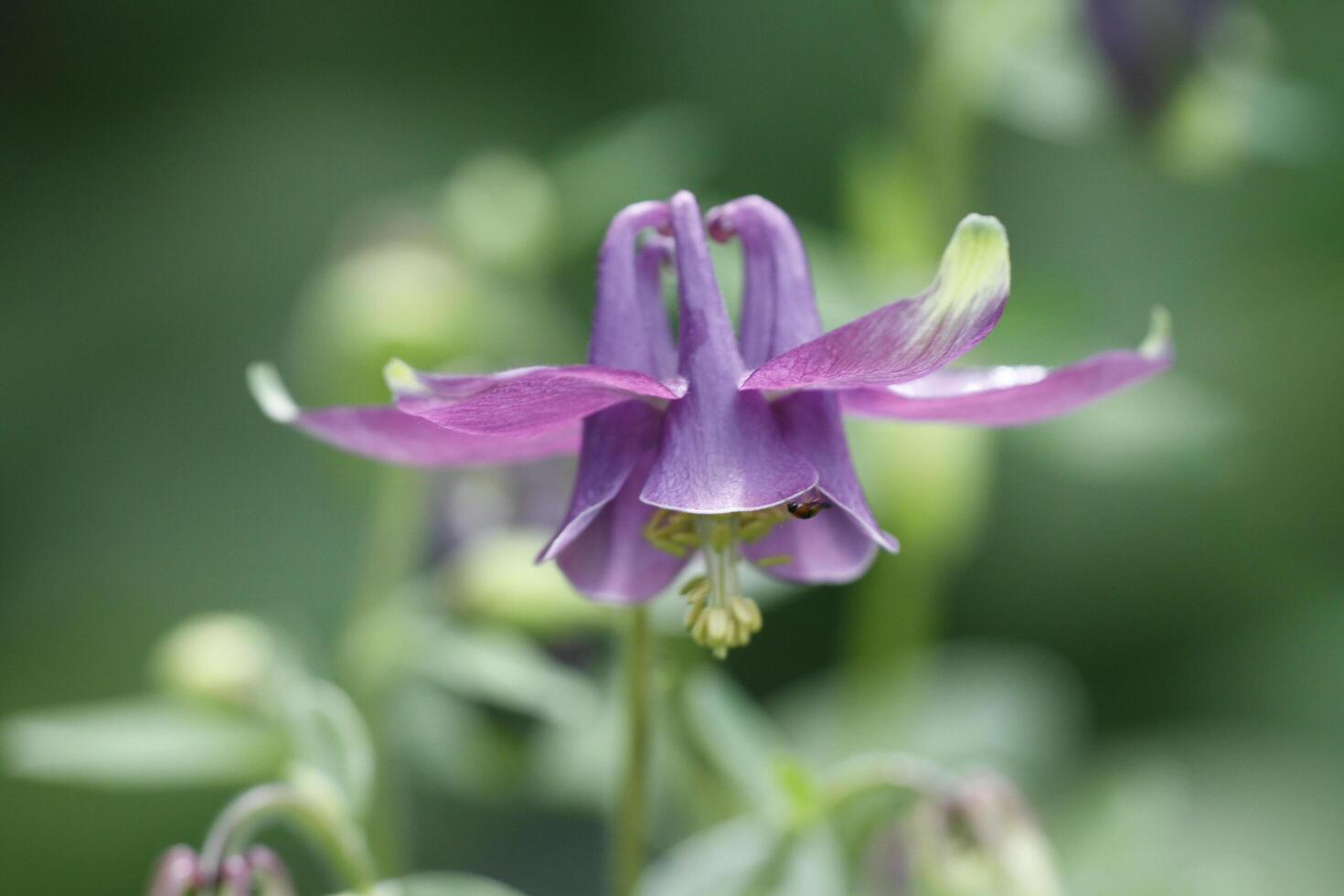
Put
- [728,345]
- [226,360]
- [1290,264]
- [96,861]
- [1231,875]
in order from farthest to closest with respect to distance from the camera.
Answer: [1290,264] < [226,360] < [96,861] < [1231,875] < [728,345]

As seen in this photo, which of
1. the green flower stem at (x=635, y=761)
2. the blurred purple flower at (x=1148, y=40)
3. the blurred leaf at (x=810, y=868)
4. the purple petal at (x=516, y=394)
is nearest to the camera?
the purple petal at (x=516, y=394)

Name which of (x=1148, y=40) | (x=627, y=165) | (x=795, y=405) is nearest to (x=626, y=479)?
(x=795, y=405)

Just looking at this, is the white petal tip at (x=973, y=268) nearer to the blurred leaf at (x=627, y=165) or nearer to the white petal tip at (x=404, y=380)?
the white petal tip at (x=404, y=380)

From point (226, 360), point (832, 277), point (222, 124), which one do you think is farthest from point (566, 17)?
point (832, 277)

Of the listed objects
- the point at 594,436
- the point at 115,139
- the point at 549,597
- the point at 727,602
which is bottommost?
the point at 549,597

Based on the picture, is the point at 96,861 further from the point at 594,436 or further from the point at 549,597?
the point at 594,436

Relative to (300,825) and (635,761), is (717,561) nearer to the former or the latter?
(635,761)

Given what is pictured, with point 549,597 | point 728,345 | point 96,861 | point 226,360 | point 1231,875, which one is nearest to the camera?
point 728,345

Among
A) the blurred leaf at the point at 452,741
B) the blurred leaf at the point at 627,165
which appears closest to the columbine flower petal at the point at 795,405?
the blurred leaf at the point at 452,741
